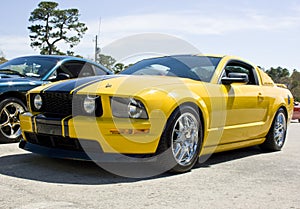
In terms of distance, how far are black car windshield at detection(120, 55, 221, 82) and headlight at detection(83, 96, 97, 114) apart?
54.9 inches

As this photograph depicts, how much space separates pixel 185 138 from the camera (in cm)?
459

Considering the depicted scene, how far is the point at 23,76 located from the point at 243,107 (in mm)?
3322

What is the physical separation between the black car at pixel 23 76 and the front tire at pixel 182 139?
241cm

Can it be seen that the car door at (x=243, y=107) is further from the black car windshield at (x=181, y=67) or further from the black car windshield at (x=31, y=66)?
the black car windshield at (x=31, y=66)

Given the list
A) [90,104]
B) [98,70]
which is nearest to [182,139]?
[90,104]

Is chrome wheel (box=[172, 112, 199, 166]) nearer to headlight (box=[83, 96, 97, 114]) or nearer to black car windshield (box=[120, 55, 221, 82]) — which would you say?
black car windshield (box=[120, 55, 221, 82])

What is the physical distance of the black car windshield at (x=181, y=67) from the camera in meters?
5.29

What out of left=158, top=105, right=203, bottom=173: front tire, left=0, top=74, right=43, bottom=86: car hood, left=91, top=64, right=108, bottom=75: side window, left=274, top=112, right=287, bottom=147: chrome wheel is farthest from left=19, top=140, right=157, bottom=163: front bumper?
left=91, top=64, right=108, bottom=75: side window

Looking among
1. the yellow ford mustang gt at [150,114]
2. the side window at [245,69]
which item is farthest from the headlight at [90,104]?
the side window at [245,69]

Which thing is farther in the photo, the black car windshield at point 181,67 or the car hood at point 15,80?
the car hood at point 15,80

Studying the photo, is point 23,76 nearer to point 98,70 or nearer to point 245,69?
point 98,70

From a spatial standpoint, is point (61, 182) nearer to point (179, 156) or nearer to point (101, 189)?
point (101, 189)

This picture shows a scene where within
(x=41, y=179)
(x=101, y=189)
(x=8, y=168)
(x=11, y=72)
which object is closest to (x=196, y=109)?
(x=101, y=189)

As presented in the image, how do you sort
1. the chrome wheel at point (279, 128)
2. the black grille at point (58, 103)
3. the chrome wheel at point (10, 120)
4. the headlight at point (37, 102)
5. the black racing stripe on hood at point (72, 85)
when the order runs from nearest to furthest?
the black grille at point (58, 103), the black racing stripe on hood at point (72, 85), the headlight at point (37, 102), the chrome wheel at point (10, 120), the chrome wheel at point (279, 128)
